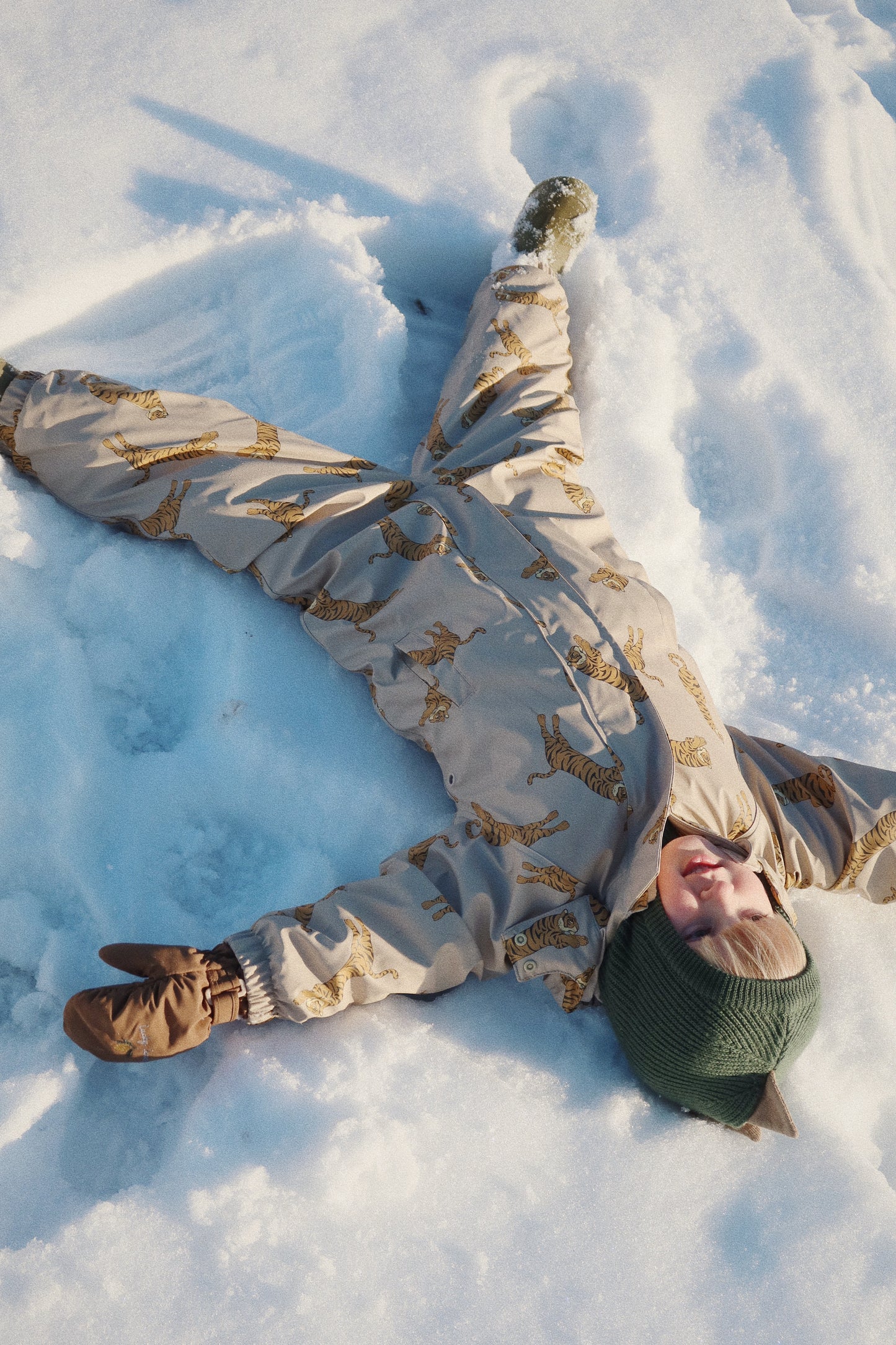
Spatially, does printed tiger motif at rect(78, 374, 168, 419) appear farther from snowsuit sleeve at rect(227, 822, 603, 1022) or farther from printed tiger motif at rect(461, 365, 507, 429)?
snowsuit sleeve at rect(227, 822, 603, 1022)

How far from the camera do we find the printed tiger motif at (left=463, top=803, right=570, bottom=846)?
1.17 meters

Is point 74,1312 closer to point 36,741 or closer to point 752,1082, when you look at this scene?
point 36,741

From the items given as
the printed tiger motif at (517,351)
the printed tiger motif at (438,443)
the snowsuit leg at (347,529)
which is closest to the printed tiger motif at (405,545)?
the snowsuit leg at (347,529)

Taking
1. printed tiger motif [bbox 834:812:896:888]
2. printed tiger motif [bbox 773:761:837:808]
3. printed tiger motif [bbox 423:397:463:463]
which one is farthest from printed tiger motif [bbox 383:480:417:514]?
printed tiger motif [bbox 834:812:896:888]

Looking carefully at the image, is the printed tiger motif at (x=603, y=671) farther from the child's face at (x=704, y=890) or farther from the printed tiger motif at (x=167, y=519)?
the printed tiger motif at (x=167, y=519)

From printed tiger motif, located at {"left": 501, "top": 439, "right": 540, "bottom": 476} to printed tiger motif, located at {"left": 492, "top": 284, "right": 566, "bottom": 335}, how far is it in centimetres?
34

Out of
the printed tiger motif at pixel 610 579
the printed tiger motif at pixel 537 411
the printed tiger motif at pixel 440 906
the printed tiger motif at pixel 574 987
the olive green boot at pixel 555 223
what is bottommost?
the printed tiger motif at pixel 574 987

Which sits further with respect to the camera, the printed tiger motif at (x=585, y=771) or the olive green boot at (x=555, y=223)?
the olive green boot at (x=555, y=223)

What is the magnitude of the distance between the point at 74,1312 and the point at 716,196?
222 centimetres

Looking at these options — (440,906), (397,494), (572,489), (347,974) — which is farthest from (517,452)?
(347,974)

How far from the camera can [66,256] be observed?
1606 millimetres

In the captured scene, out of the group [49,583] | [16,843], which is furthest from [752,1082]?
[49,583]

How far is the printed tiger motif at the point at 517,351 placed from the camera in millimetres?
1683

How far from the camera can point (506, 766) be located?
1.21 m
